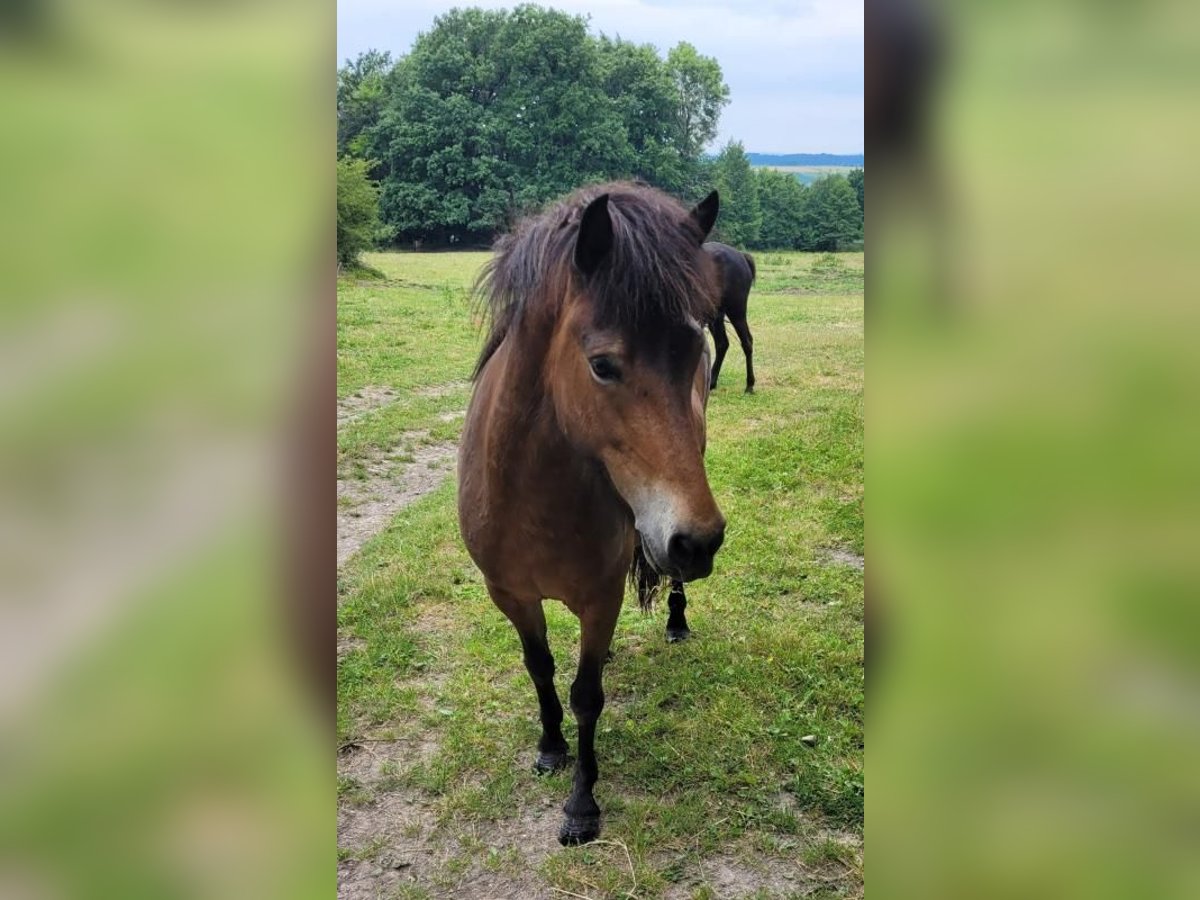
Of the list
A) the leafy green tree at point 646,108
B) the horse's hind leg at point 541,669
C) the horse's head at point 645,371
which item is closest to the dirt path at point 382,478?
the horse's hind leg at point 541,669

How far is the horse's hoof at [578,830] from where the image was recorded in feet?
7.77

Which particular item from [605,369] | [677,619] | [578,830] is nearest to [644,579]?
[677,619]

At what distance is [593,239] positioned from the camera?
167 cm

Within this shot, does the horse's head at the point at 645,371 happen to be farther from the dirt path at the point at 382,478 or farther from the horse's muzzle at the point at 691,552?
the dirt path at the point at 382,478

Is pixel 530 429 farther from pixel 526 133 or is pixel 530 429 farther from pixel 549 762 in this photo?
pixel 549 762

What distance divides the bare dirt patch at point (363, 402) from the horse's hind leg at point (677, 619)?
1.90 m

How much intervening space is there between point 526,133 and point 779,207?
3.16 feet
